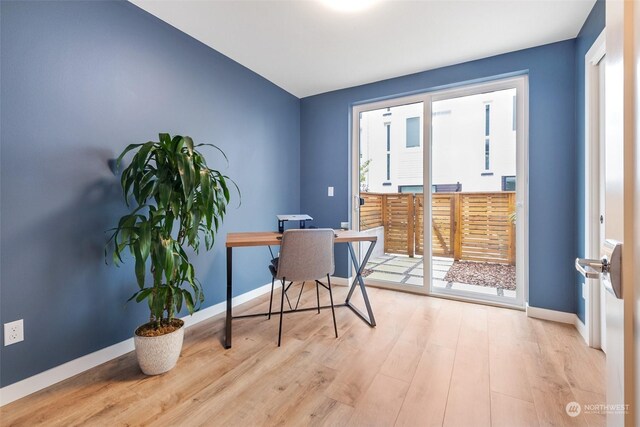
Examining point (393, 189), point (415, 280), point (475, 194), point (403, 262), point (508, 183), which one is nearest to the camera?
point (508, 183)

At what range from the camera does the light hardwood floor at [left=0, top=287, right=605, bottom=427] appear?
1.30 meters

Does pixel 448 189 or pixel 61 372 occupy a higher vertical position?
pixel 448 189

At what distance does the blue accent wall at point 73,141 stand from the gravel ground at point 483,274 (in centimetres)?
267

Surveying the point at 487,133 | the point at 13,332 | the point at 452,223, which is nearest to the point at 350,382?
the point at 13,332

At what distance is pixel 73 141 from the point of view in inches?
62.9

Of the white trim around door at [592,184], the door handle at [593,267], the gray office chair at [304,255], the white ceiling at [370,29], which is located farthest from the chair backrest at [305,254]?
the white trim around door at [592,184]

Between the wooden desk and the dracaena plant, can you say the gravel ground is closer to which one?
the wooden desk

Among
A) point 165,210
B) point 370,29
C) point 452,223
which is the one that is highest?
point 370,29

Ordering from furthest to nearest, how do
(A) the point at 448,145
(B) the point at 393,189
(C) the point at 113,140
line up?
(B) the point at 393,189 < (A) the point at 448,145 < (C) the point at 113,140

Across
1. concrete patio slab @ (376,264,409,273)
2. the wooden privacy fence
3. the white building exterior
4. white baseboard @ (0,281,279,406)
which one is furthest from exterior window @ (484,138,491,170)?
white baseboard @ (0,281,279,406)

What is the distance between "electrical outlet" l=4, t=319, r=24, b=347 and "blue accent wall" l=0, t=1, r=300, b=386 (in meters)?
0.03

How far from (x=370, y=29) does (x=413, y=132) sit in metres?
1.25

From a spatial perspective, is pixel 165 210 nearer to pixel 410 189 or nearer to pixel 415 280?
pixel 410 189

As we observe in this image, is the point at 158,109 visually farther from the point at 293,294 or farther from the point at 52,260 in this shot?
the point at 293,294
